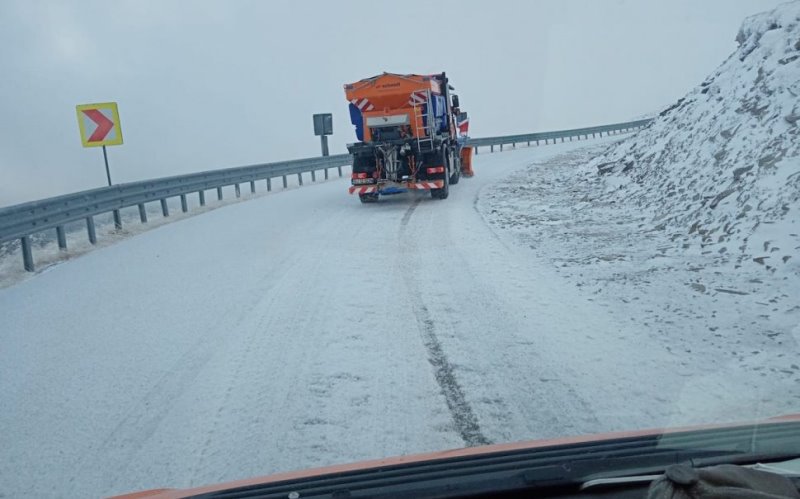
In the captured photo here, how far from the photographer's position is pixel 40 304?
7262 mm

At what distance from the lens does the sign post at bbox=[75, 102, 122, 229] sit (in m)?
12.8

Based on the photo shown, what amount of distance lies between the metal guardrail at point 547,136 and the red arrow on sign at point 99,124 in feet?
82.9

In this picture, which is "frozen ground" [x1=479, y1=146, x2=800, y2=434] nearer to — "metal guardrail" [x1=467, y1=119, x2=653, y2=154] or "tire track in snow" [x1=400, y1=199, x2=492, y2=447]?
"tire track in snow" [x1=400, y1=199, x2=492, y2=447]

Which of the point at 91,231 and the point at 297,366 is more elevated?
the point at 91,231

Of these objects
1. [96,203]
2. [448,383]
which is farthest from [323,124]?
[448,383]

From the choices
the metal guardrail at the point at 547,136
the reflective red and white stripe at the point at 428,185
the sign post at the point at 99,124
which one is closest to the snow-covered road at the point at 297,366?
the sign post at the point at 99,124

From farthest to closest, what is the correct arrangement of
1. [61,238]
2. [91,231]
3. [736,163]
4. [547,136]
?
1. [547,136]
2. [91,231]
3. [61,238]
4. [736,163]

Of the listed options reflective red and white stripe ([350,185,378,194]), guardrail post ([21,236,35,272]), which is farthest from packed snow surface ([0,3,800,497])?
reflective red and white stripe ([350,185,378,194])

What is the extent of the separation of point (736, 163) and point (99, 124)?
12055mm

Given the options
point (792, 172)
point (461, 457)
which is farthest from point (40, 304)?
point (792, 172)

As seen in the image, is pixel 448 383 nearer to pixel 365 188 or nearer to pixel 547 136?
pixel 365 188

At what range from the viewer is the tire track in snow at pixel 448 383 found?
3.72 m

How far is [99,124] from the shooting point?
13031 millimetres

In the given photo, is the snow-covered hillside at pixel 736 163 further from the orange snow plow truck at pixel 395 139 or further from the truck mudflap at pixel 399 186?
the orange snow plow truck at pixel 395 139
